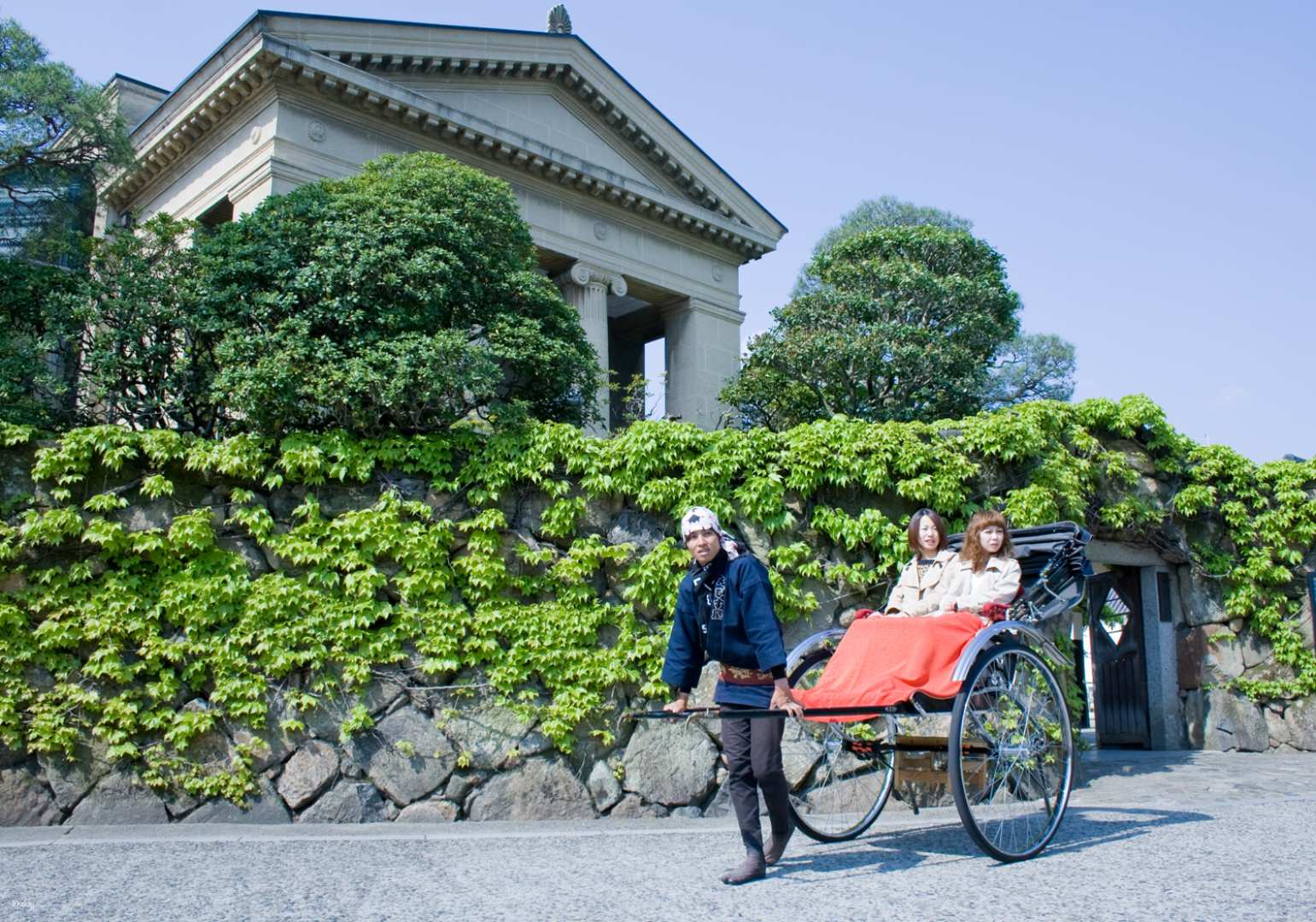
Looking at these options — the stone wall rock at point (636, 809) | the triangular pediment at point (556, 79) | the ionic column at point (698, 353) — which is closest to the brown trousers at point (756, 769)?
the stone wall rock at point (636, 809)

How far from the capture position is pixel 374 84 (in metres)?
20.1

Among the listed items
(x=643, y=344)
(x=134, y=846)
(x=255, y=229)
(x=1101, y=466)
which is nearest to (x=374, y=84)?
(x=255, y=229)

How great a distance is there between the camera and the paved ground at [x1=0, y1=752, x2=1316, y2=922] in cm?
446

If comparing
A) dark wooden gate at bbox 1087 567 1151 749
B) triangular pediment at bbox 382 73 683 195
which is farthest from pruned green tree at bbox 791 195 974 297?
dark wooden gate at bbox 1087 567 1151 749

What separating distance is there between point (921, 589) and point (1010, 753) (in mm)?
1490

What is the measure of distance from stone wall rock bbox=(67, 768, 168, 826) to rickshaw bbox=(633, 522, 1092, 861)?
4.23 m

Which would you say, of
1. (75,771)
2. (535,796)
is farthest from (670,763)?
(75,771)

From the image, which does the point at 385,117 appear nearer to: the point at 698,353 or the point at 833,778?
the point at 698,353

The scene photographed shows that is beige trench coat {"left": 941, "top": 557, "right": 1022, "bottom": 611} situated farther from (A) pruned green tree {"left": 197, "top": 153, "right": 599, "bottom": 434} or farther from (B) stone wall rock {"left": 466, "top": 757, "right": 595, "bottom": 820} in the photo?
(A) pruned green tree {"left": 197, "top": 153, "right": 599, "bottom": 434}

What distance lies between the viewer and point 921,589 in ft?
22.8

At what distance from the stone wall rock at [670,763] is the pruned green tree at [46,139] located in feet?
29.7

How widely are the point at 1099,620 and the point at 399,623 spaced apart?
10.1 meters

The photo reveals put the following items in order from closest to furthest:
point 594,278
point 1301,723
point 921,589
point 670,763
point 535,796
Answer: point 921,589 → point 535,796 → point 670,763 → point 1301,723 → point 594,278

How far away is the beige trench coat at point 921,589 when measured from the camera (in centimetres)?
675
